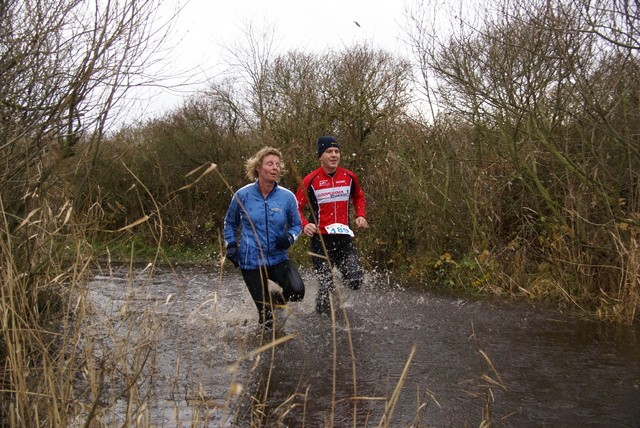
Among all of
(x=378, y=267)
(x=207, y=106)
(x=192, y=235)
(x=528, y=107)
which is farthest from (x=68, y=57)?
(x=207, y=106)

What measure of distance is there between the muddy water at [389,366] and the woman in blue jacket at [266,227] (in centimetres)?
47

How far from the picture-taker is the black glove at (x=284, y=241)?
5.94 metres

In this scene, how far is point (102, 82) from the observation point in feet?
15.6

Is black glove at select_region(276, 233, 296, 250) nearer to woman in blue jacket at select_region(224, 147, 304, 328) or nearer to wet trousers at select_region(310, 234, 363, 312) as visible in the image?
woman in blue jacket at select_region(224, 147, 304, 328)

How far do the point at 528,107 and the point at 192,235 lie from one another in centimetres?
1075

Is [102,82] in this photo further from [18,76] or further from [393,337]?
[393,337]

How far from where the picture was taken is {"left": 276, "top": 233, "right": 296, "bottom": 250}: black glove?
234 inches

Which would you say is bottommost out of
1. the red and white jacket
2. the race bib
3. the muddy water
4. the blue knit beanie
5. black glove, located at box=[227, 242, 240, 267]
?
the muddy water

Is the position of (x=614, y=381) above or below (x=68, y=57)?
below

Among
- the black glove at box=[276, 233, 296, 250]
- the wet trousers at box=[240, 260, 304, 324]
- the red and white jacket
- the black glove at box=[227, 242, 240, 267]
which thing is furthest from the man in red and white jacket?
the black glove at box=[227, 242, 240, 267]

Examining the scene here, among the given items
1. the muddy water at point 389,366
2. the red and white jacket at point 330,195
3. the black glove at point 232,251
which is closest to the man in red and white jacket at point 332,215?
the red and white jacket at point 330,195

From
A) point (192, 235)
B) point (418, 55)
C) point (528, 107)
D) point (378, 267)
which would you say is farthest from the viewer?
point (192, 235)

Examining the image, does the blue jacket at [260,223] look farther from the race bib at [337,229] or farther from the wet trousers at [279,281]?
the race bib at [337,229]

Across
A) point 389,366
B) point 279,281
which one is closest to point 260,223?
point 279,281
